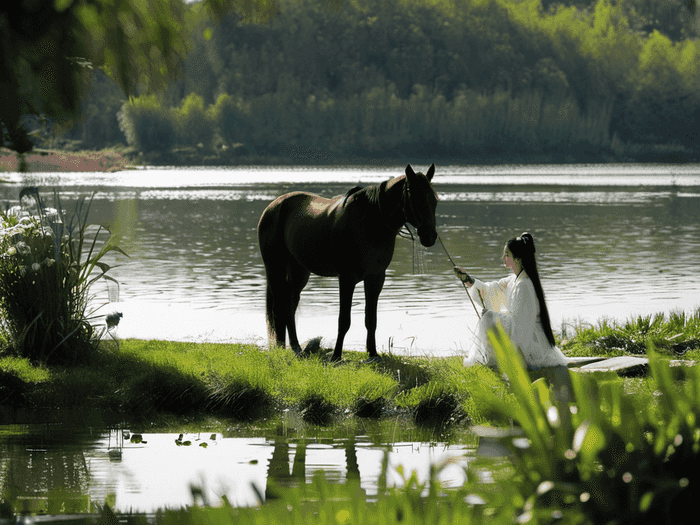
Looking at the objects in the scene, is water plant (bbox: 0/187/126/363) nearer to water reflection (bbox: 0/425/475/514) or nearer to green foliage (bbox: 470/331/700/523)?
water reflection (bbox: 0/425/475/514)

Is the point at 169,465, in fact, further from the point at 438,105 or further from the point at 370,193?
the point at 438,105

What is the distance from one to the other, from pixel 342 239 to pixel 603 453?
587cm

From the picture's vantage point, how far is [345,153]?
461ft

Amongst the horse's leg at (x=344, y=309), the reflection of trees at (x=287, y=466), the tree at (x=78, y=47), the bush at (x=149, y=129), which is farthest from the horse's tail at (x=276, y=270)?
the bush at (x=149, y=129)

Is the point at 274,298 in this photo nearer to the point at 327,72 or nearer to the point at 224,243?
the point at 224,243

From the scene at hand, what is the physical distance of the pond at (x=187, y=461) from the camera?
521 cm

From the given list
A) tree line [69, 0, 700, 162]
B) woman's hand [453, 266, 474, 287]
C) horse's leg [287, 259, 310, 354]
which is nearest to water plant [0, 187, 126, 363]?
horse's leg [287, 259, 310, 354]

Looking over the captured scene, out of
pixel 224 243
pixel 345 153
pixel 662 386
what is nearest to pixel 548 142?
pixel 345 153

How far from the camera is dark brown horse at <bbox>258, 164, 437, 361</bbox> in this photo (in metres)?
7.98

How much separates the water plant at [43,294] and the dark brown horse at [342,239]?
79.5 inches

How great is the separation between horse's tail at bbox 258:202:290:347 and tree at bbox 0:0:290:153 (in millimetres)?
5718

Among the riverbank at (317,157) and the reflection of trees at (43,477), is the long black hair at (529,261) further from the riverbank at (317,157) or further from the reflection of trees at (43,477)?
the riverbank at (317,157)

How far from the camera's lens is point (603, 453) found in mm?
2840

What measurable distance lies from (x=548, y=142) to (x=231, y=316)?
136917 millimetres
